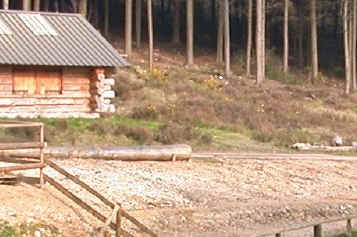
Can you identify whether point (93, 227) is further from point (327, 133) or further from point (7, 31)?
point (327, 133)

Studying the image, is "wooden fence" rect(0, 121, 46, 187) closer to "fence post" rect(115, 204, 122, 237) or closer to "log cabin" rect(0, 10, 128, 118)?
"fence post" rect(115, 204, 122, 237)

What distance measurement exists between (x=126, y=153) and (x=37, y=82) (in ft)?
32.2

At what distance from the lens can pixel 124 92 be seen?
4509cm

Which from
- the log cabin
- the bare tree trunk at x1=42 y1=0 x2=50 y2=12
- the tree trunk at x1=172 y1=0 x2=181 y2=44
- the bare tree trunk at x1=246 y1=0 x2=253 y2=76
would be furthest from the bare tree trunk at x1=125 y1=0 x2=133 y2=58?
the log cabin

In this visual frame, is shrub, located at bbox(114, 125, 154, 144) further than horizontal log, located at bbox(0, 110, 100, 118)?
No

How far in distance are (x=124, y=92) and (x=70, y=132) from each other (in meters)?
13.2

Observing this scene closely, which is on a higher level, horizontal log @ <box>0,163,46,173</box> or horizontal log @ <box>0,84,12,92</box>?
horizontal log @ <box>0,84,12,92</box>

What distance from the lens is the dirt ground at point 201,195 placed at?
19.7 m

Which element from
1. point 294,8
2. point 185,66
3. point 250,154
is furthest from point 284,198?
point 294,8

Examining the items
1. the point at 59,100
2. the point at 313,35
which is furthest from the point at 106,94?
the point at 313,35

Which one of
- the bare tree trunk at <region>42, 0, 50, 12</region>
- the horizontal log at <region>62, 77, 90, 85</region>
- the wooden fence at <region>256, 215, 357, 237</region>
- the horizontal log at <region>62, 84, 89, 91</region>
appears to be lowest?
the wooden fence at <region>256, 215, 357, 237</region>

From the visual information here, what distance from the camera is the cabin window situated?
3559 centimetres

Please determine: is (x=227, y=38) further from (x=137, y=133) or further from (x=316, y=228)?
(x=316, y=228)

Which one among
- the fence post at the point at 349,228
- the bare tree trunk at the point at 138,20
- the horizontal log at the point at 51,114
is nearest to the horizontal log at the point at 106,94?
the horizontal log at the point at 51,114
